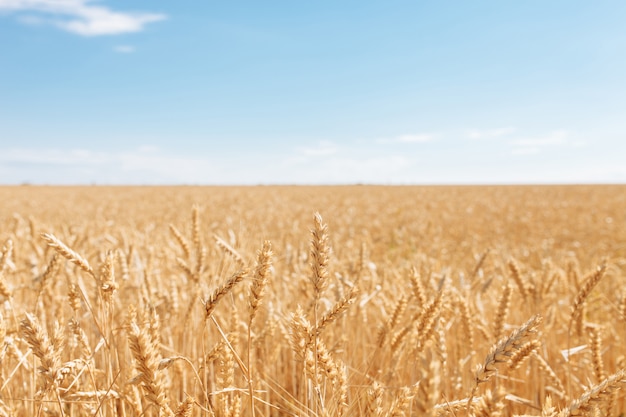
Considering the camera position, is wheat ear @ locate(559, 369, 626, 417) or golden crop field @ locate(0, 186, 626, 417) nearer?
wheat ear @ locate(559, 369, 626, 417)

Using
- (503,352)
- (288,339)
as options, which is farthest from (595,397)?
(288,339)

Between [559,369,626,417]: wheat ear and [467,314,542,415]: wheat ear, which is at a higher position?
[467,314,542,415]: wheat ear

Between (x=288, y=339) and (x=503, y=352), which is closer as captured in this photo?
(x=503, y=352)

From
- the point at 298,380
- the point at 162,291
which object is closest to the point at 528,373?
the point at 298,380

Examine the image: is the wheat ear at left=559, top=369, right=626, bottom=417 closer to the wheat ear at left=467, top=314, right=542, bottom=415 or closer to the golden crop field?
the golden crop field

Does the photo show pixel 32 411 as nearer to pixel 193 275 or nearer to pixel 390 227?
pixel 193 275

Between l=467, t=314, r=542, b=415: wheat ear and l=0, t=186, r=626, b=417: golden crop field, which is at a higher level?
l=467, t=314, r=542, b=415: wheat ear

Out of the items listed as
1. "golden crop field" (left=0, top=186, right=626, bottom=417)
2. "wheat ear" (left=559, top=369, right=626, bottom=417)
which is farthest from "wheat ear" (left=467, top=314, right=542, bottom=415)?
"wheat ear" (left=559, top=369, right=626, bottom=417)

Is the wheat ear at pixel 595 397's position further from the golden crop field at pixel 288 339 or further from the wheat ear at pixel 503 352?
the wheat ear at pixel 503 352

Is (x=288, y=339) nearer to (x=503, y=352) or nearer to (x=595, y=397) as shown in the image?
(x=503, y=352)

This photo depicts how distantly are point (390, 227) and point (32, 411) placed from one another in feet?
35.9

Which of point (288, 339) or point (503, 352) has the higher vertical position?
point (503, 352)

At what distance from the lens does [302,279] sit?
8.14ft

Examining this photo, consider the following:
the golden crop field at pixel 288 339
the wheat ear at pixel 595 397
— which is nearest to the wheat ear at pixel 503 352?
the golden crop field at pixel 288 339
